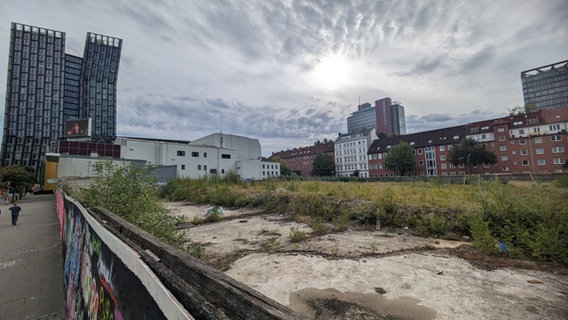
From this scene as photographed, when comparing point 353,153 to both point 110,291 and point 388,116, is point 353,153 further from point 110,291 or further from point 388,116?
point 110,291

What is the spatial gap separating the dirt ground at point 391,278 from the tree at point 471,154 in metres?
46.5

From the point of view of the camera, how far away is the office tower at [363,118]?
369ft

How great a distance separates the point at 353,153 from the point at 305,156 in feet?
69.7

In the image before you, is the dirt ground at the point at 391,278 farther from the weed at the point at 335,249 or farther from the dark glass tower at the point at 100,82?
the dark glass tower at the point at 100,82

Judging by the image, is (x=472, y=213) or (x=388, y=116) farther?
(x=388, y=116)

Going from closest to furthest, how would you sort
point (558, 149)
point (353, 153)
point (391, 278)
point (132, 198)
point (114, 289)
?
point (114, 289) → point (391, 278) → point (132, 198) → point (558, 149) → point (353, 153)

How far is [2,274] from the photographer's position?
511cm

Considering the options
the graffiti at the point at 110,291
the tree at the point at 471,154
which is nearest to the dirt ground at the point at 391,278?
the graffiti at the point at 110,291

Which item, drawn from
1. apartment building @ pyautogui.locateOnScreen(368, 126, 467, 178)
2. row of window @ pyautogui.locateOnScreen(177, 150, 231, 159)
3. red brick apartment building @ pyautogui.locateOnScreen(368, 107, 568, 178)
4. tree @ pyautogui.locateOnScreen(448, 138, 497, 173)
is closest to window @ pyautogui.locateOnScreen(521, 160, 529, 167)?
red brick apartment building @ pyautogui.locateOnScreen(368, 107, 568, 178)

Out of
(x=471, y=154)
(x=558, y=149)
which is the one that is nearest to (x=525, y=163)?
(x=558, y=149)

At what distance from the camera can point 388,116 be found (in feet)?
356

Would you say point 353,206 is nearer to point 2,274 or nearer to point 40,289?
point 40,289

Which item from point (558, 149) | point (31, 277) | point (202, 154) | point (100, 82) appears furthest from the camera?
point (100, 82)

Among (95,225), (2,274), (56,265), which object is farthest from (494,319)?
(2,274)
